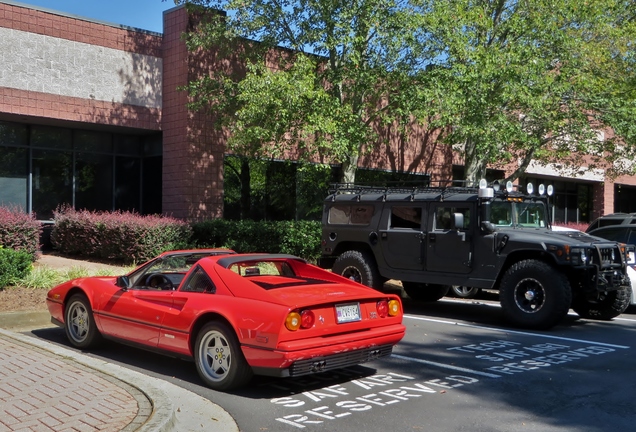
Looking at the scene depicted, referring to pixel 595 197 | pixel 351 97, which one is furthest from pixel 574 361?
pixel 595 197

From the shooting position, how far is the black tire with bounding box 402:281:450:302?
44.7 ft

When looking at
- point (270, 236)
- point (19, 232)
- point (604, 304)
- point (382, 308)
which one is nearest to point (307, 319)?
point (382, 308)

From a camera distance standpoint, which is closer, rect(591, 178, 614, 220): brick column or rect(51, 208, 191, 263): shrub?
rect(51, 208, 191, 263): shrub

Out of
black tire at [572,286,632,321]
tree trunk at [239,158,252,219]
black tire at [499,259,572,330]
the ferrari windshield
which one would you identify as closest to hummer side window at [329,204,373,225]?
the ferrari windshield

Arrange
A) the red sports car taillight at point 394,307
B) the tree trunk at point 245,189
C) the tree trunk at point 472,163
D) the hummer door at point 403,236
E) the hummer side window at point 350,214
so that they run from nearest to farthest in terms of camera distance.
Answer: the red sports car taillight at point 394,307
the hummer door at point 403,236
the hummer side window at point 350,214
the tree trunk at point 472,163
the tree trunk at point 245,189

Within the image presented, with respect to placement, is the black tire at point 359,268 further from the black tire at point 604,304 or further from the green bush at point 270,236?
the green bush at point 270,236

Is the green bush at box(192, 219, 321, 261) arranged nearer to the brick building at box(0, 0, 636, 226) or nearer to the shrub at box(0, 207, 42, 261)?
the brick building at box(0, 0, 636, 226)

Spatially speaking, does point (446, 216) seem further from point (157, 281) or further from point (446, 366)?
point (157, 281)

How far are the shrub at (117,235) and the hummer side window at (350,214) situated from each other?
5133 millimetres

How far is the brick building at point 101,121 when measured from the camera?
17.5 m

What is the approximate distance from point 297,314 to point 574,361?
3.90m

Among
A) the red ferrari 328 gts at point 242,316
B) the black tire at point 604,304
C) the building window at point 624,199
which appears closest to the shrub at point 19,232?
the red ferrari 328 gts at point 242,316

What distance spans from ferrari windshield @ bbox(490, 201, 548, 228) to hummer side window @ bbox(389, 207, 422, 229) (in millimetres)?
1305

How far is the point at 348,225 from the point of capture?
13.1 m
